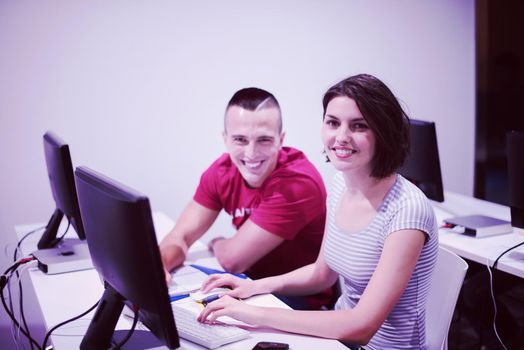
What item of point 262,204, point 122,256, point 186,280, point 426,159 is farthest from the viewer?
point 426,159

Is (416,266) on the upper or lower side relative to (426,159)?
lower

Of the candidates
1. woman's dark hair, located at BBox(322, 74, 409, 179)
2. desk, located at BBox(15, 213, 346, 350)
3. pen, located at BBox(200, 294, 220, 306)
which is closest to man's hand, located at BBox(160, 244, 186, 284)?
desk, located at BBox(15, 213, 346, 350)

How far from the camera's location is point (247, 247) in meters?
2.03

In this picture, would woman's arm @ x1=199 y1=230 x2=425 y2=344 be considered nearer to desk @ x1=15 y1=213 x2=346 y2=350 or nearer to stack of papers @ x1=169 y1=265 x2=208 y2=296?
desk @ x1=15 y1=213 x2=346 y2=350

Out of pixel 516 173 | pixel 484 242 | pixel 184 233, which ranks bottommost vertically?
pixel 484 242

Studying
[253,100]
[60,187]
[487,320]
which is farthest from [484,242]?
[60,187]

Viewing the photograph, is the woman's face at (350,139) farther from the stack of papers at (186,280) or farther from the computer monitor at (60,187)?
the computer monitor at (60,187)

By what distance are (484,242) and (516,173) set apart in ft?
1.37

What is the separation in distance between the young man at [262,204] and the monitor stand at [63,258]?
31 cm

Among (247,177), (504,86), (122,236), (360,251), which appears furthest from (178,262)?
(504,86)

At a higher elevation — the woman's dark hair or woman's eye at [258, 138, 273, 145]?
the woman's dark hair

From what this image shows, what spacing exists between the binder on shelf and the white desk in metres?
0.02

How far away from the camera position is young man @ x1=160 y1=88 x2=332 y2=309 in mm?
2053

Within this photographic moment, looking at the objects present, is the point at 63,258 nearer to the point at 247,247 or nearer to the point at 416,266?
the point at 247,247
